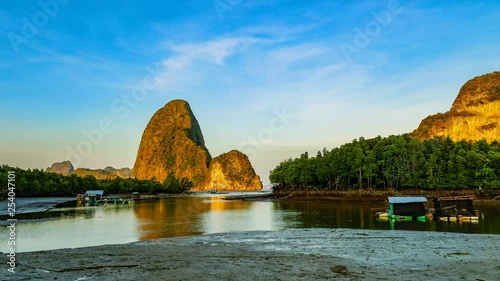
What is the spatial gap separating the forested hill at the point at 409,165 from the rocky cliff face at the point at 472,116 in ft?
206

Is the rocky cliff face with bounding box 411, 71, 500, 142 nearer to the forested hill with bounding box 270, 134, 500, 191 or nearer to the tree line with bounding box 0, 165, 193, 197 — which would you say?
the forested hill with bounding box 270, 134, 500, 191

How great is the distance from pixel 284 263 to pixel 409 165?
81.4 meters

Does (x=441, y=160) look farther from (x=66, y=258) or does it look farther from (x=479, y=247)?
(x=66, y=258)

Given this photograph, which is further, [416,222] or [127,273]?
[416,222]

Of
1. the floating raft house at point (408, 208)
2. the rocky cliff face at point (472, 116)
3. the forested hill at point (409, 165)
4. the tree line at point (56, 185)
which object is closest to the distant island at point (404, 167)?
the forested hill at point (409, 165)

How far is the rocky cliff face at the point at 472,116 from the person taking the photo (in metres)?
152

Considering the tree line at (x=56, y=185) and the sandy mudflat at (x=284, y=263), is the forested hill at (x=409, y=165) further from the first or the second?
the tree line at (x=56, y=185)

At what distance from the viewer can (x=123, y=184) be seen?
16800cm

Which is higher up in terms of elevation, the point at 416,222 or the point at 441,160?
the point at 441,160

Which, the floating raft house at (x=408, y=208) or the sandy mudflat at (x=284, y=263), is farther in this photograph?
the floating raft house at (x=408, y=208)

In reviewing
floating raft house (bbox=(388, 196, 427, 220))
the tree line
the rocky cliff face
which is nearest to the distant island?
floating raft house (bbox=(388, 196, 427, 220))

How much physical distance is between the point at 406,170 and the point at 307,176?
2932 cm

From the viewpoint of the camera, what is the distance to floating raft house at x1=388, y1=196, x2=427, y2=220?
4194cm

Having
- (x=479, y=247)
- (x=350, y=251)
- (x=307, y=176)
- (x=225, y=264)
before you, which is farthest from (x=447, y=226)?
(x=307, y=176)
